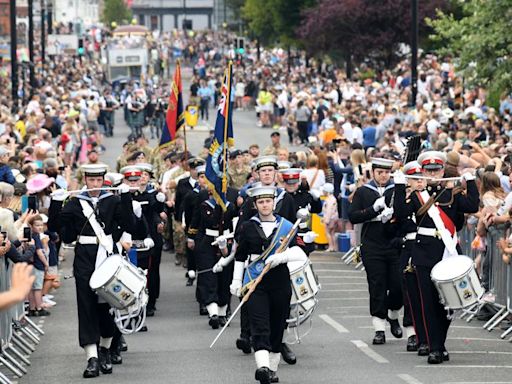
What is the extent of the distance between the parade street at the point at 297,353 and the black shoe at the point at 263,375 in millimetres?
581

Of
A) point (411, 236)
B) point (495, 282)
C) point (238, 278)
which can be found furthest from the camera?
point (495, 282)

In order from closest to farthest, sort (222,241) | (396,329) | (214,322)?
(222,241) < (396,329) < (214,322)

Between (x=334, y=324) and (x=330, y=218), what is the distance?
8.43 m

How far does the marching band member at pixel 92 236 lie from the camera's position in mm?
15383

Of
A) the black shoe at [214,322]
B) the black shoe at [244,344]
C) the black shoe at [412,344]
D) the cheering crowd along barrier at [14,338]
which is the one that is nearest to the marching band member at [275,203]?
the black shoe at [244,344]

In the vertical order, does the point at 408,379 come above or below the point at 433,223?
below

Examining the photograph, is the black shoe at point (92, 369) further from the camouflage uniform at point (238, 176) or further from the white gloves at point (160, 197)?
the camouflage uniform at point (238, 176)

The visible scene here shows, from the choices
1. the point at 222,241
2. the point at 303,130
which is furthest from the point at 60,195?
A: the point at 303,130

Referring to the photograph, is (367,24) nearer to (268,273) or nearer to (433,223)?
(433,223)

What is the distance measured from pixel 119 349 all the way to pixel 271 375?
2.34 metres

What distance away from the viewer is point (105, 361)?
15.8 meters

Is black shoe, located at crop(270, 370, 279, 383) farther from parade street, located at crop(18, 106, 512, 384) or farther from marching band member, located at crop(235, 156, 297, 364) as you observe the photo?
marching band member, located at crop(235, 156, 297, 364)

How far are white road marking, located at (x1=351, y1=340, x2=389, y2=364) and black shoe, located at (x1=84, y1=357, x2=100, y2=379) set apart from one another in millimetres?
2549

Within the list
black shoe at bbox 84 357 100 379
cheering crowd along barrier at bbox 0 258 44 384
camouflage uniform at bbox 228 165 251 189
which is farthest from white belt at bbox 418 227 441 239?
camouflage uniform at bbox 228 165 251 189
